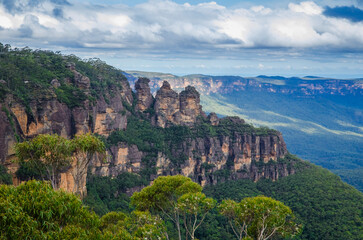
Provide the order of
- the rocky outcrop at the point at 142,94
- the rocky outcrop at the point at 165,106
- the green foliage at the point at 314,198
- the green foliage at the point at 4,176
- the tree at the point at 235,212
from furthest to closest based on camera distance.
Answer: the rocky outcrop at the point at 142,94
the rocky outcrop at the point at 165,106
the green foliage at the point at 314,198
the green foliage at the point at 4,176
the tree at the point at 235,212

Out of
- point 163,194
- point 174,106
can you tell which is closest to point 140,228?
point 163,194

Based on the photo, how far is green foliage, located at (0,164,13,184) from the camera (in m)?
37.2

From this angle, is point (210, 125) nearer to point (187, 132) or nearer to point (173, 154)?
point (187, 132)

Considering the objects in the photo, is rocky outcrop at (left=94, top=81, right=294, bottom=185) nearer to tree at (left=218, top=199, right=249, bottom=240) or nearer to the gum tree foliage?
tree at (left=218, top=199, right=249, bottom=240)

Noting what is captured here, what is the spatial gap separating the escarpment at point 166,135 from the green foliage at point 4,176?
13697 mm

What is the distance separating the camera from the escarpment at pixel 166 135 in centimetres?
6100

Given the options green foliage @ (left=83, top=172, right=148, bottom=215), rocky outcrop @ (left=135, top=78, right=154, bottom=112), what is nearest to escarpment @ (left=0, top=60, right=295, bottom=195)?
rocky outcrop @ (left=135, top=78, right=154, bottom=112)

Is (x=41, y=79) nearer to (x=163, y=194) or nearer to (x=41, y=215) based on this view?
(x=163, y=194)

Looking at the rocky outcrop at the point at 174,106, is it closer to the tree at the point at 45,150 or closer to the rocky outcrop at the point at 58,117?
the rocky outcrop at the point at 58,117

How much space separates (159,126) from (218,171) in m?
18.3

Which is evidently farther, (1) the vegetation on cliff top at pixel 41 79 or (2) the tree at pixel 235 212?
(1) the vegetation on cliff top at pixel 41 79

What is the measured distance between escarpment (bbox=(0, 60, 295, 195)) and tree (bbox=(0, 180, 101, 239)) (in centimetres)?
3597

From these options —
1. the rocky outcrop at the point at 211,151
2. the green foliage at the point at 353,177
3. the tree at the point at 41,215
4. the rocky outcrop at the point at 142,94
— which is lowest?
the green foliage at the point at 353,177

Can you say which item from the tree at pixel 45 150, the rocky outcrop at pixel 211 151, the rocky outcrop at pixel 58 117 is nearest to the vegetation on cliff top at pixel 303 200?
the rocky outcrop at pixel 211 151
